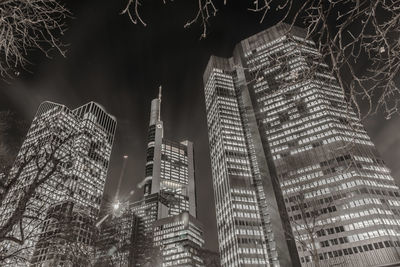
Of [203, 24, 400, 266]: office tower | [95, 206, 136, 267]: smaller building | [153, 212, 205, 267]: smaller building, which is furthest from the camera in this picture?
[153, 212, 205, 267]: smaller building

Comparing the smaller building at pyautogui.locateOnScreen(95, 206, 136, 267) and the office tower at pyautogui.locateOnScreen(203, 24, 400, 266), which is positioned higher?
the office tower at pyautogui.locateOnScreen(203, 24, 400, 266)

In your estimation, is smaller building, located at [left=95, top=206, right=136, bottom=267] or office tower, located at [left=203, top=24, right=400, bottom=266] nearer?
smaller building, located at [left=95, top=206, right=136, bottom=267]

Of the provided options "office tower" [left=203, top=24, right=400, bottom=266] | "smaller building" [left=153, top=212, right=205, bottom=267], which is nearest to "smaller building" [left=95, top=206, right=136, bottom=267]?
Result: "office tower" [left=203, top=24, right=400, bottom=266]

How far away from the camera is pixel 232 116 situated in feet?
567

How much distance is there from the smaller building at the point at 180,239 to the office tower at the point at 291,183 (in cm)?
3939

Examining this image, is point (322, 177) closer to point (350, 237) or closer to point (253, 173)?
point (350, 237)

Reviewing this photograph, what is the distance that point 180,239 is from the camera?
170875 millimetres

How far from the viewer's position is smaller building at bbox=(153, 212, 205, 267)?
161125 mm

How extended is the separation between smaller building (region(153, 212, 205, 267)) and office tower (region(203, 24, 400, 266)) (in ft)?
129

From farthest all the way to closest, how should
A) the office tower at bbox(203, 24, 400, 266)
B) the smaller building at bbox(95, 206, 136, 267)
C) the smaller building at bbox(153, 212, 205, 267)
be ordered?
the smaller building at bbox(153, 212, 205, 267) < the office tower at bbox(203, 24, 400, 266) < the smaller building at bbox(95, 206, 136, 267)

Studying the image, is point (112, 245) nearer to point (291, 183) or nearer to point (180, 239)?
point (291, 183)

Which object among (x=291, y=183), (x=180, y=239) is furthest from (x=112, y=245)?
(x=180, y=239)

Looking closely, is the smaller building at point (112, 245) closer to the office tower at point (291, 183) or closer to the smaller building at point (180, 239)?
the office tower at point (291, 183)

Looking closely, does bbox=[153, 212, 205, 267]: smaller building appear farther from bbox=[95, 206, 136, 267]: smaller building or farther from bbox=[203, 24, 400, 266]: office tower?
bbox=[95, 206, 136, 267]: smaller building
